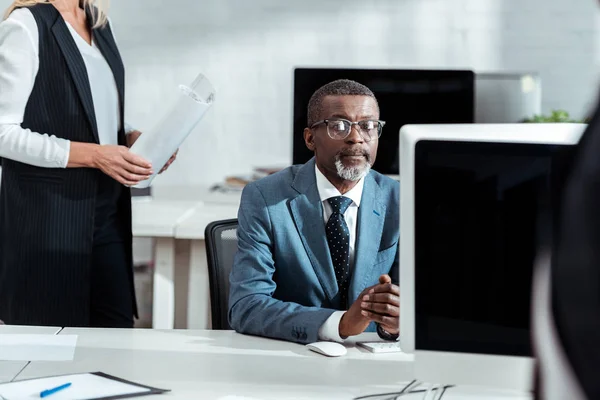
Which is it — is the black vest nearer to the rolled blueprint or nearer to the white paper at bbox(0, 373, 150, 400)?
the rolled blueprint

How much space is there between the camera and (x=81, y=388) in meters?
1.28

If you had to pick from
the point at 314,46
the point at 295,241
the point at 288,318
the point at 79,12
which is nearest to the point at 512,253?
the point at 288,318

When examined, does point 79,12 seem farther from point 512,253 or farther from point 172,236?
A: point 512,253

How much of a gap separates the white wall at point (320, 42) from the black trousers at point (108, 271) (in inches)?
86.8

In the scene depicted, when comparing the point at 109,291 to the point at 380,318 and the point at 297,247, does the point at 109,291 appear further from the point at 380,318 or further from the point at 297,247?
the point at 380,318

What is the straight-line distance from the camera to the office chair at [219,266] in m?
1.93

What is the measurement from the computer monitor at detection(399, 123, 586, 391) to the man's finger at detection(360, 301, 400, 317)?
320mm

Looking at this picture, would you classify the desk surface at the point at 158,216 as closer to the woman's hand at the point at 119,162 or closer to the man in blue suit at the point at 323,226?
the woman's hand at the point at 119,162

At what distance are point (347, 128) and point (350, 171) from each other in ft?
0.34

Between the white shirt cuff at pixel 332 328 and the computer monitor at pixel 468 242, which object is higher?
the computer monitor at pixel 468 242

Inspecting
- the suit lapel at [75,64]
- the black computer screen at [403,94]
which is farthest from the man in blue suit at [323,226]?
the black computer screen at [403,94]

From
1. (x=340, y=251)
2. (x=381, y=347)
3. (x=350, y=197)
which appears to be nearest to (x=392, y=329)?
(x=381, y=347)

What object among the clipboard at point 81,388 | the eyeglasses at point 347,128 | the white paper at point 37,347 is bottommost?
the clipboard at point 81,388

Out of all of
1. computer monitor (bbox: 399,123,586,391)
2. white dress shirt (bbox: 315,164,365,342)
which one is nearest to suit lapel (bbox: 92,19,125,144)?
white dress shirt (bbox: 315,164,365,342)
